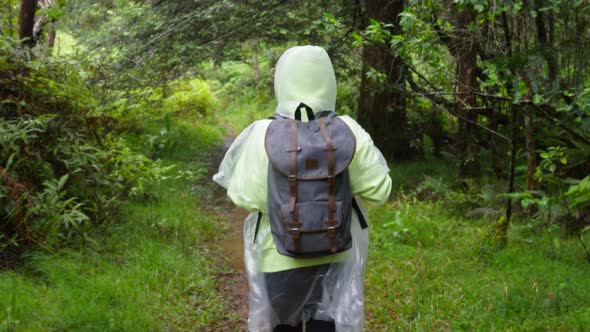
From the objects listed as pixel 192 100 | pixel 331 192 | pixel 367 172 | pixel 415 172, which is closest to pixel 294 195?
pixel 331 192

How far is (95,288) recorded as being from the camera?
168 inches

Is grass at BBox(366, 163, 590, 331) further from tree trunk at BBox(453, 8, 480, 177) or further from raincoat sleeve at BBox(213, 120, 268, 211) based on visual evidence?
raincoat sleeve at BBox(213, 120, 268, 211)

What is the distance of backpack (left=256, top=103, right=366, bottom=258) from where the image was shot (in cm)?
261

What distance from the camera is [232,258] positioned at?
20.6 ft

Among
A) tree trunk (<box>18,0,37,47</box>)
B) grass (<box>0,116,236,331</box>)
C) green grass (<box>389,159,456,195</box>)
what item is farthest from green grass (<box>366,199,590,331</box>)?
tree trunk (<box>18,0,37,47</box>)

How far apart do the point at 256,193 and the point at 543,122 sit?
513cm

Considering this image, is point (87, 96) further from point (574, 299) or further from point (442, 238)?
point (574, 299)

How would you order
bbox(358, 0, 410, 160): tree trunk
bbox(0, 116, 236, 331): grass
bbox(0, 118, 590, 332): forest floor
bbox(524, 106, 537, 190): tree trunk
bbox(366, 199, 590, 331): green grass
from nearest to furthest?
bbox(0, 116, 236, 331): grass → bbox(0, 118, 590, 332): forest floor → bbox(366, 199, 590, 331): green grass → bbox(524, 106, 537, 190): tree trunk → bbox(358, 0, 410, 160): tree trunk

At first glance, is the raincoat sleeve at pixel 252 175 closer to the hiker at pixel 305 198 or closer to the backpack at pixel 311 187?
the hiker at pixel 305 198

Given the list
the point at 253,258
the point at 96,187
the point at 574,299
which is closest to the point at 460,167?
the point at 574,299

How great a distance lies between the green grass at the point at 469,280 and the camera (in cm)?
435

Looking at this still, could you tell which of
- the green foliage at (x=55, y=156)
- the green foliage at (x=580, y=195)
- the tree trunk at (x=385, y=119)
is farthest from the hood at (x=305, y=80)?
the tree trunk at (x=385, y=119)

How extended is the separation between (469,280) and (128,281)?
3.09 m

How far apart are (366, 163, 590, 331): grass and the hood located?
236 centimetres
